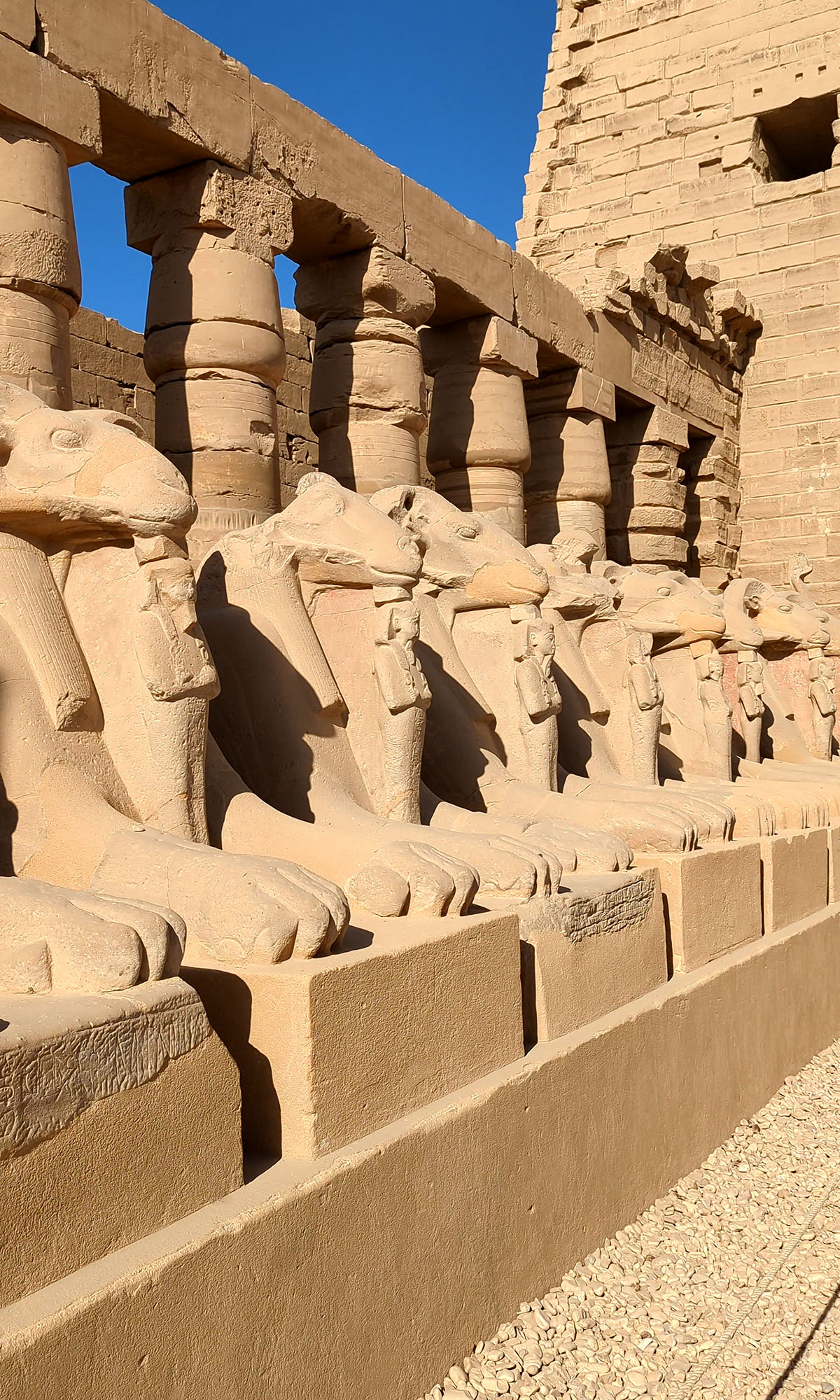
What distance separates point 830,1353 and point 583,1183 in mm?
596

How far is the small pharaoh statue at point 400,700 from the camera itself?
11.0ft

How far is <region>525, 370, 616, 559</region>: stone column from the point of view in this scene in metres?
9.88

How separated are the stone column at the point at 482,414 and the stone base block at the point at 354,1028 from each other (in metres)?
6.23

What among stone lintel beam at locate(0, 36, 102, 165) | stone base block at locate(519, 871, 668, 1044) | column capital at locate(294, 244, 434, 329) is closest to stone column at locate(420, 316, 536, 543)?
column capital at locate(294, 244, 434, 329)

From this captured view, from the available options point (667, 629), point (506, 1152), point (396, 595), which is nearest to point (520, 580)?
point (396, 595)

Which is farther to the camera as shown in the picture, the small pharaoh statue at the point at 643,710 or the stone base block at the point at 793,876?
the small pharaoh statue at the point at 643,710

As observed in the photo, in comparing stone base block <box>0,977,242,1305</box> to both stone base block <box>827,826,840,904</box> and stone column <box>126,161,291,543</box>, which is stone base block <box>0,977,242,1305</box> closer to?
stone base block <box>827,826,840,904</box>

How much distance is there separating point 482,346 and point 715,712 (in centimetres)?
383

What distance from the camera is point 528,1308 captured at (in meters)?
2.57

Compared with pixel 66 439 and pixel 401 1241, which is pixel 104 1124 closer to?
pixel 401 1241

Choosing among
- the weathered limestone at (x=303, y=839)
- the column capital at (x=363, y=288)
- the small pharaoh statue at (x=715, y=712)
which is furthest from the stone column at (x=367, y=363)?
the small pharaoh statue at (x=715, y=712)

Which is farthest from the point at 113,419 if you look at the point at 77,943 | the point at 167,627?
the point at 77,943

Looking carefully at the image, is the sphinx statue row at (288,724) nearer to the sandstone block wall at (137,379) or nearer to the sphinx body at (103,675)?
the sphinx body at (103,675)

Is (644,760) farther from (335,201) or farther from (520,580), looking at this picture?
(335,201)
